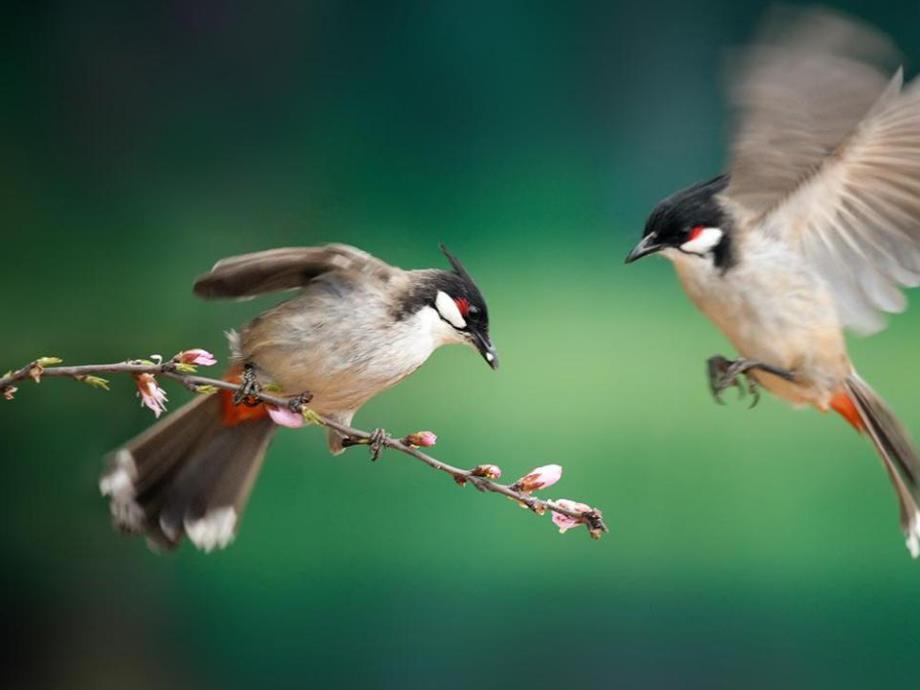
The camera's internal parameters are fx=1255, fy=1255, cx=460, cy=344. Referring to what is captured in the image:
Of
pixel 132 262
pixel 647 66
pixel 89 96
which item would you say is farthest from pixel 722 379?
pixel 89 96

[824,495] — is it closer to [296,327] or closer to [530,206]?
[530,206]

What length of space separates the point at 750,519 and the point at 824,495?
0.10m

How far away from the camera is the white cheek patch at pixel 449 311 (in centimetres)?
113

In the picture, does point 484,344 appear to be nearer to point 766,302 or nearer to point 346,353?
point 346,353

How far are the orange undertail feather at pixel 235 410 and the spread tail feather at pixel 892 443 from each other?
2.04 feet

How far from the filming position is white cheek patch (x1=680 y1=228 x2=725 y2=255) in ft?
3.96

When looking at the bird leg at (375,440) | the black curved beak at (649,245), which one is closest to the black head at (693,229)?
the black curved beak at (649,245)

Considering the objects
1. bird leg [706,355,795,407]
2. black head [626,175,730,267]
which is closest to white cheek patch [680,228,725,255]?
black head [626,175,730,267]

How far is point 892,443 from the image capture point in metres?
1.34

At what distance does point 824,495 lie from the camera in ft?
5.35

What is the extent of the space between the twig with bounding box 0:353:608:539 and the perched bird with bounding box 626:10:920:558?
1.00ft

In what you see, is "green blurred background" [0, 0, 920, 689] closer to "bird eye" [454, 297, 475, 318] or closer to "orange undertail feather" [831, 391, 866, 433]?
"orange undertail feather" [831, 391, 866, 433]

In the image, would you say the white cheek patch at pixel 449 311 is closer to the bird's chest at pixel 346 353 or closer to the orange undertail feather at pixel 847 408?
the bird's chest at pixel 346 353

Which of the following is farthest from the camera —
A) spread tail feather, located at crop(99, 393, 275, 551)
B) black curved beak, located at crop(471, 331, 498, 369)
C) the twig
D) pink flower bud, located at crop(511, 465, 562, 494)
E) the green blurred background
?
the green blurred background
